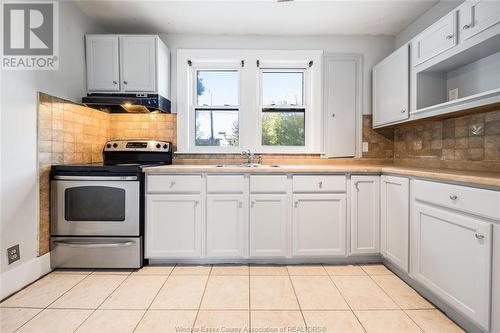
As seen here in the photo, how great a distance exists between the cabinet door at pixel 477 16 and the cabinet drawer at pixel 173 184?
2.26 metres

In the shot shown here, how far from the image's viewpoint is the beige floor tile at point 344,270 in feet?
7.51

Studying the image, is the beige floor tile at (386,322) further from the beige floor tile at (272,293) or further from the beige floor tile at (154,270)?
the beige floor tile at (154,270)

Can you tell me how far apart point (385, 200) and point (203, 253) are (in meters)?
1.72

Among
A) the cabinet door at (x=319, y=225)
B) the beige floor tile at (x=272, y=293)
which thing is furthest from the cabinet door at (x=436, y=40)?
the beige floor tile at (x=272, y=293)

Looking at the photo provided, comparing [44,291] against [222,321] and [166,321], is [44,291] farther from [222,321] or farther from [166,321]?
[222,321]

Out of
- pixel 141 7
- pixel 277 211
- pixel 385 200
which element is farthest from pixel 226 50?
pixel 385 200

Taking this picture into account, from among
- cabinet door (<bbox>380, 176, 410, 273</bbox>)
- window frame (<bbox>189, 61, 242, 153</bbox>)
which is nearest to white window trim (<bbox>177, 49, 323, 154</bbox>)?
window frame (<bbox>189, 61, 242, 153</bbox>)

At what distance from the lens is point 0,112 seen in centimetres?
181

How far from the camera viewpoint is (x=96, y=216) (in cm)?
227

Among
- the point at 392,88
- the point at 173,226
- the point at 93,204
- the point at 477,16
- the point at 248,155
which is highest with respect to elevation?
the point at 477,16

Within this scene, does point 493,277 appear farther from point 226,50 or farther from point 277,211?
point 226,50

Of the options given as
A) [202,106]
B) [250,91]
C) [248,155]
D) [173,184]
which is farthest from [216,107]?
[173,184]

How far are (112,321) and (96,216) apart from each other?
38.5 inches

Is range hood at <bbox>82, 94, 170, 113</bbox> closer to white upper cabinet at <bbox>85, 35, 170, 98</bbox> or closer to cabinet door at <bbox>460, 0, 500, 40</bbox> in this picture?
white upper cabinet at <bbox>85, 35, 170, 98</bbox>
